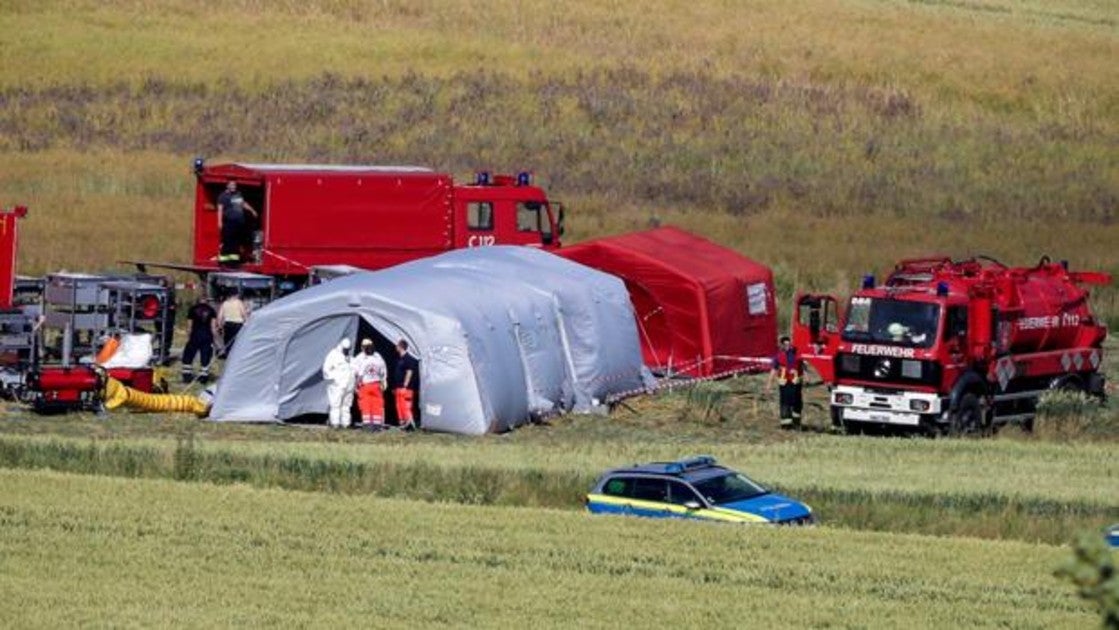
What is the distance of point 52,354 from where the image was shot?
39.5m

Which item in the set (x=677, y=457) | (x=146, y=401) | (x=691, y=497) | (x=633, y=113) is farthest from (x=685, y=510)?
(x=633, y=113)

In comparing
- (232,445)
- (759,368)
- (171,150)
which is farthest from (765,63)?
(232,445)

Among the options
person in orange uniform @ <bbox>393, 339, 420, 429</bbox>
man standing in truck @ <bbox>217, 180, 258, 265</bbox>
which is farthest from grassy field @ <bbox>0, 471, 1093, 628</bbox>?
man standing in truck @ <bbox>217, 180, 258, 265</bbox>

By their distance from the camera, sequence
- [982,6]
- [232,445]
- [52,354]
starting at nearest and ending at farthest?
1. [232,445]
2. [52,354]
3. [982,6]

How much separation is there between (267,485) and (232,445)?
134 inches

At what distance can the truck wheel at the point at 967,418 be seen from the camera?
112ft

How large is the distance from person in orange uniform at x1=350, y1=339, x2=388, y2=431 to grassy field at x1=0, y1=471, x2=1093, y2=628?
8414 mm

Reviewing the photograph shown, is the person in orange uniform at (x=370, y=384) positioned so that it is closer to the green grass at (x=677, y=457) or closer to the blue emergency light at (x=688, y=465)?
the green grass at (x=677, y=457)

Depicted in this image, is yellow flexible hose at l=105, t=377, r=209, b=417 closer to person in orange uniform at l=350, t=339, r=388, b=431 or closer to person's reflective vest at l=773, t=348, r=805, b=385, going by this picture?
person in orange uniform at l=350, t=339, r=388, b=431

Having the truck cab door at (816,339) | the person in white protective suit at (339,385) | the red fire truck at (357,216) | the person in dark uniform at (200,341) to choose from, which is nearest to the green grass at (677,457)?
the person in white protective suit at (339,385)

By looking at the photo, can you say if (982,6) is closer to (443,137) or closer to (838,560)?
(443,137)

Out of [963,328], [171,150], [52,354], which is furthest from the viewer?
[171,150]

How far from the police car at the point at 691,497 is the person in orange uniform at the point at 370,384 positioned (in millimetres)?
8511

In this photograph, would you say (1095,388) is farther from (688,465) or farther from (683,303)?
(688,465)
